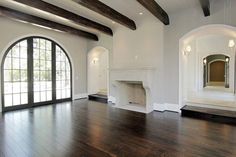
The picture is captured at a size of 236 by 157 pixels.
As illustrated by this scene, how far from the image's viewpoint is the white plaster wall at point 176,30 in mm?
4449

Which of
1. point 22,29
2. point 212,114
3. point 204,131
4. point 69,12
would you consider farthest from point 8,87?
point 212,114

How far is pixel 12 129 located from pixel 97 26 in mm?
4195

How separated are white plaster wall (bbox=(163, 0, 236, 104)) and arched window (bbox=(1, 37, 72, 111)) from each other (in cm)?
445

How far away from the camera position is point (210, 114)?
4.50 meters

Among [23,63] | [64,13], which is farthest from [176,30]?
[23,63]

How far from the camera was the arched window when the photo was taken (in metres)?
5.59

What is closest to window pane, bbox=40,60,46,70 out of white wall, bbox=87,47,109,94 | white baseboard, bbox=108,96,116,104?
white wall, bbox=87,47,109,94

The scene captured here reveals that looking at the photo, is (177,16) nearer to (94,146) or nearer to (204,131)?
(204,131)

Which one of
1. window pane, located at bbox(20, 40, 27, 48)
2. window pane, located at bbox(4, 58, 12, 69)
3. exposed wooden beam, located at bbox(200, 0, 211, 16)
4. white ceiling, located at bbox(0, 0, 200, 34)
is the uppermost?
white ceiling, located at bbox(0, 0, 200, 34)

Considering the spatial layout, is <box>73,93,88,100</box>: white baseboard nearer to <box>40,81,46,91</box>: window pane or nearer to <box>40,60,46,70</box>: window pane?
<box>40,81,46,91</box>: window pane

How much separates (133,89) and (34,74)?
3.89m

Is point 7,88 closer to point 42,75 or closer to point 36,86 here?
point 36,86

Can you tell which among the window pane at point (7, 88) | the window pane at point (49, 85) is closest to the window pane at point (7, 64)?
the window pane at point (7, 88)

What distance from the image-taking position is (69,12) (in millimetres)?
4816
